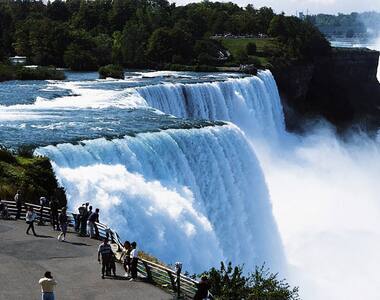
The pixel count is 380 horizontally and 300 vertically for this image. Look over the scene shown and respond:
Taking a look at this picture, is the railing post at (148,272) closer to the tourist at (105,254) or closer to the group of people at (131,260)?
the group of people at (131,260)

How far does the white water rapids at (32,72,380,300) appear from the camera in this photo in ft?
82.8

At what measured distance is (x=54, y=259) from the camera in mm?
18312

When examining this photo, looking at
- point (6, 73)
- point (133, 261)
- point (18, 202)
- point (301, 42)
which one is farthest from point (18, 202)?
point (301, 42)

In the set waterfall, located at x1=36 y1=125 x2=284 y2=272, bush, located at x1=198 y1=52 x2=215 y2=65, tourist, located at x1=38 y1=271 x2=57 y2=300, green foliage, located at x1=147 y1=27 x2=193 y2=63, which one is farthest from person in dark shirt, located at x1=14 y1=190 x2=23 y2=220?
green foliage, located at x1=147 y1=27 x2=193 y2=63

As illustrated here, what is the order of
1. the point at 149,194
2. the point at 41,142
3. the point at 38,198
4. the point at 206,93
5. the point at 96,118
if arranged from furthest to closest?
the point at 206,93
the point at 96,118
the point at 41,142
the point at 149,194
the point at 38,198

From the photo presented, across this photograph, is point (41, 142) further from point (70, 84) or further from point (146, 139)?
point (70, 84)

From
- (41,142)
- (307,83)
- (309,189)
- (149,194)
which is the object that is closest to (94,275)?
(149,194)

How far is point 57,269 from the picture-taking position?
17.5 m

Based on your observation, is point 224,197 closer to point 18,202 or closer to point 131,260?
point 18,202

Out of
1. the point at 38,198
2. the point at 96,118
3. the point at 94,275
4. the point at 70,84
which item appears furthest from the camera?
the point at 70,84

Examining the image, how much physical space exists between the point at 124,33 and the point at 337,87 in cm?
2621

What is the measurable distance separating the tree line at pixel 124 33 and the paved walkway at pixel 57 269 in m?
52.6

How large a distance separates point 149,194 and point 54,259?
26.5 feet

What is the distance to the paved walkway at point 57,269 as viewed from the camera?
15.9 metres
